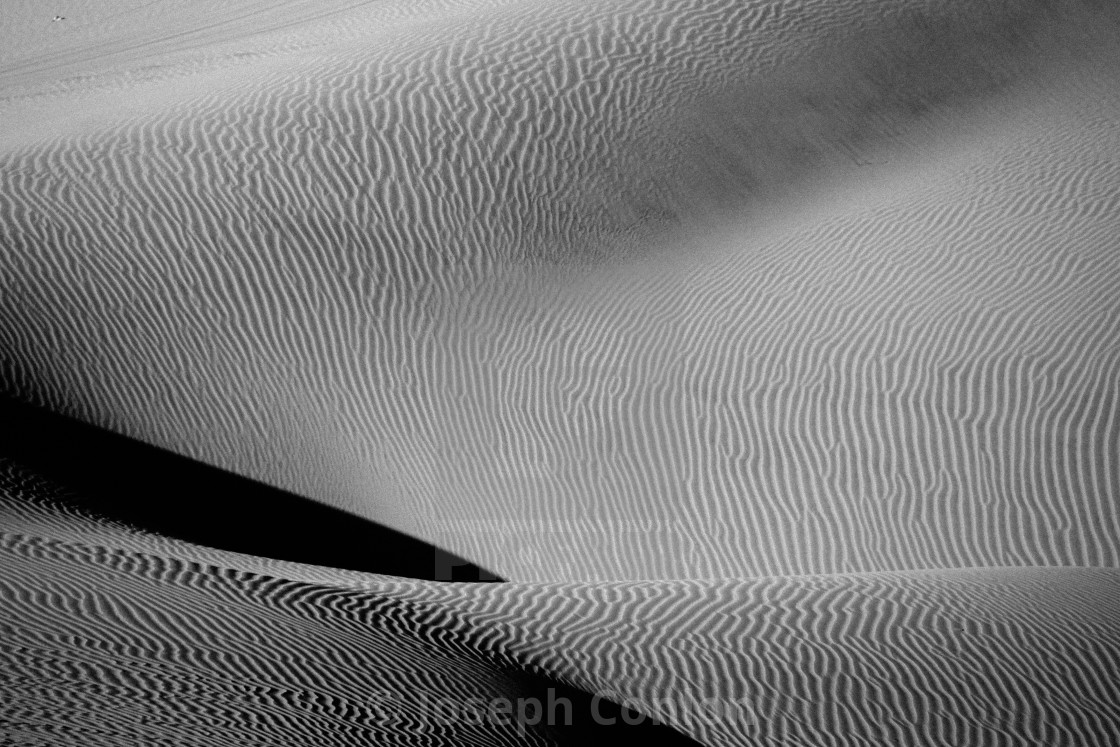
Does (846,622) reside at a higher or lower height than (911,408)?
lower

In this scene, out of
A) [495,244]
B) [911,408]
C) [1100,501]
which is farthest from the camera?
[495,244]

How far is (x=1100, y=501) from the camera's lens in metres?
2.85

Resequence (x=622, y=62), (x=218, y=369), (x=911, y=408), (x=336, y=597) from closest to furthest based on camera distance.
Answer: (x=336, y=597) → (x=911, y=408) → (x=218, y=369) → (x=622, y=62)

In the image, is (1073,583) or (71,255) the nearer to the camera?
(1073,583)

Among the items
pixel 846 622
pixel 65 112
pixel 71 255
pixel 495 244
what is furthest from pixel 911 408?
pixel 65 112

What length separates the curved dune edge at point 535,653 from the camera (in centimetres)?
178

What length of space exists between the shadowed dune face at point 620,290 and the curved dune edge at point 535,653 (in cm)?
82

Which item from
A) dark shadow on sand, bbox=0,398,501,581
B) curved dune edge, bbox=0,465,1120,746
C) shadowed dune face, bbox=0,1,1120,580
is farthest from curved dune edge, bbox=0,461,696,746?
shadowed dune face, bbox=0,1,1120,580

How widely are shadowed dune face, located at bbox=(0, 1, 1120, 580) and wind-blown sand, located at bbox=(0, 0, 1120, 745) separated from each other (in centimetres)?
1

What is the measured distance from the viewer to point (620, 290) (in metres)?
3.78

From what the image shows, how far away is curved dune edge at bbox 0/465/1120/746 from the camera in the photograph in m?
1.78

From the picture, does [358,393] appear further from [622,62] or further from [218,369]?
[622,62]

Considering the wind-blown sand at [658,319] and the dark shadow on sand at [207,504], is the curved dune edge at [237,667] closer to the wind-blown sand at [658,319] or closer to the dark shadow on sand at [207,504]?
the wind-blown sand at [658,319]

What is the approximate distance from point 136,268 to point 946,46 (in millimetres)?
3634
